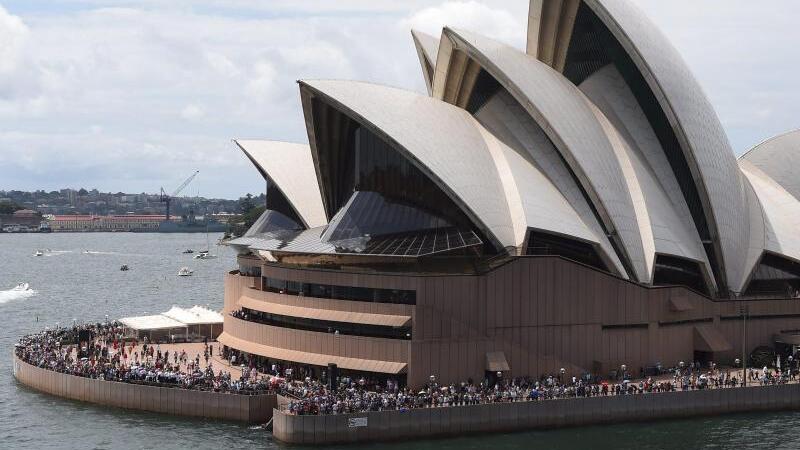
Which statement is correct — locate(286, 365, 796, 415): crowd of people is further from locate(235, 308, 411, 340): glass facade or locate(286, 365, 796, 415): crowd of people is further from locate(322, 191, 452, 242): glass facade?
locate(322, 191, 452, 242): glass facade

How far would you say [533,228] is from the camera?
50000mm

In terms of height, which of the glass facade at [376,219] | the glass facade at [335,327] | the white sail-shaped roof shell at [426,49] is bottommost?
the glass facade at [335,327]

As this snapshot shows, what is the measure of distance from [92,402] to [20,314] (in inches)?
1726

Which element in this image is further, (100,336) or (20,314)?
(20,314)

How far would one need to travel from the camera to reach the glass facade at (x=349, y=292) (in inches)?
1917

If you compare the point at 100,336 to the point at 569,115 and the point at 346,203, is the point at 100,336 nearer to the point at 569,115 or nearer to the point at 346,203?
the point at 346,203

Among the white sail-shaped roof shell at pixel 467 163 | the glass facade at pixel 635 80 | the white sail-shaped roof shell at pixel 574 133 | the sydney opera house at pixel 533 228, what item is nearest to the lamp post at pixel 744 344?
the sydney opera house at pixel 533 228

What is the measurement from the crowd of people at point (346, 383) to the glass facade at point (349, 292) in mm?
3765

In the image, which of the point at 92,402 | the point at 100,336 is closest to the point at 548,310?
the point at 92,402

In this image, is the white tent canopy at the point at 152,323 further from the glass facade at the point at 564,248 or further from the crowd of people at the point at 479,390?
the glass facade at the point at 564,248

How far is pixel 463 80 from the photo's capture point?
56.8 metres

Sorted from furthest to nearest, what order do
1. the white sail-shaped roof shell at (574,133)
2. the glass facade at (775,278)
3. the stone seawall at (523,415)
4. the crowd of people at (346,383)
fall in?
the glass facade at (775,278), the white sail-shaped roof shell at (574,133), the crowd of people at (346,383), the stone seawall at (523,415)

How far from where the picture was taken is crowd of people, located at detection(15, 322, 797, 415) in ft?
143

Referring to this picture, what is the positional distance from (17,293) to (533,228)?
251 ft
